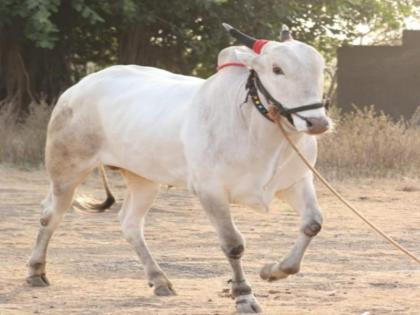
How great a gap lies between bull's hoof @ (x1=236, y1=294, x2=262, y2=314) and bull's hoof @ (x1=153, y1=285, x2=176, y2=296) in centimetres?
79

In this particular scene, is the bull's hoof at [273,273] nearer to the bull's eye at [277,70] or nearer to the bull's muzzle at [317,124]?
the bull's muzzle at [317,124]

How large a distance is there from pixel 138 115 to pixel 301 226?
147cm

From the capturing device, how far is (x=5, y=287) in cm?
821

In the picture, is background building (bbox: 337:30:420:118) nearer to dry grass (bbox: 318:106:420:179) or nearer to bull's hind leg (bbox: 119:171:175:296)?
dry grass (bbox: 318:106:420:179)

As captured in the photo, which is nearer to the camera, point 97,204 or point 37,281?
point 37,281

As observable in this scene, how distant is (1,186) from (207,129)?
24.7 feet

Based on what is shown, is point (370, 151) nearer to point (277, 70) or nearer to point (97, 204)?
point (97, 204)

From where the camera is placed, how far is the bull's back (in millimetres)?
7828

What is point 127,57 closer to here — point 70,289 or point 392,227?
point 392,227

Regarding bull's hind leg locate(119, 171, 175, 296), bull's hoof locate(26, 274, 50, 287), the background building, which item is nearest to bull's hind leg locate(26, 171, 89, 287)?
bull's hoof locate(26, 274, 50, 287)

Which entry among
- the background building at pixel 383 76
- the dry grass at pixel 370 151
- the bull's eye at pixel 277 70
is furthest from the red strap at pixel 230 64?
Result: the background building at pixel 383 76

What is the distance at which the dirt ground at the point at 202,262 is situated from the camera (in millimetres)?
7516

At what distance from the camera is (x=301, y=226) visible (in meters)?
7.32

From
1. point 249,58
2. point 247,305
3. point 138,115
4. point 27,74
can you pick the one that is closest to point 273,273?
point 247,305
